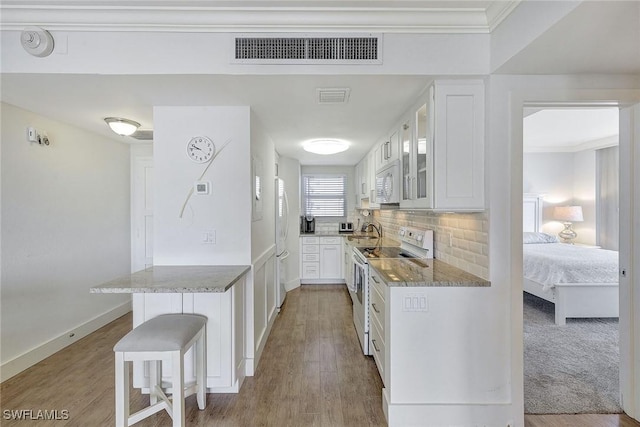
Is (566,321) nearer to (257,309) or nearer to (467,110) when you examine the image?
(467,110)

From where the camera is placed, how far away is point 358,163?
17.6ft

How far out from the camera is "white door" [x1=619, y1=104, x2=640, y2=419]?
1871 mm

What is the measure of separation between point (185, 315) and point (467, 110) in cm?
243

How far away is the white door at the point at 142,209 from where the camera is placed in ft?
12.6

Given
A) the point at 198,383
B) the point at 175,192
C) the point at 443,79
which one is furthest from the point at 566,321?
the point at 175,192

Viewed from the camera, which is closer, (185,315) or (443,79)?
(443,79)

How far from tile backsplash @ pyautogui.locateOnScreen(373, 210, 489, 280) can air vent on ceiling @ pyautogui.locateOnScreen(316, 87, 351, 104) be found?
1.27m

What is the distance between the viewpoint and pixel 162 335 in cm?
170

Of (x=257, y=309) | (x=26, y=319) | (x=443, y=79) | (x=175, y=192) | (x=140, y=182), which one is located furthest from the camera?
(x=140, y=182)

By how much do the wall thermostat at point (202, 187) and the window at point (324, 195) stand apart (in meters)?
3.54

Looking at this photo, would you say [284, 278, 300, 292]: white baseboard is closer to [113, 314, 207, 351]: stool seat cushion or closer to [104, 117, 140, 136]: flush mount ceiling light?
[113, 314, 207, 351]: stool seat cushion

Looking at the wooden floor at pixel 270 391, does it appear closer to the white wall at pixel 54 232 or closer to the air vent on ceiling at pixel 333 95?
the white wall at pixel 54 232

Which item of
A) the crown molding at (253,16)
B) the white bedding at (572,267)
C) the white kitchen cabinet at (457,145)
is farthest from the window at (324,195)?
the crown molding at (253,16)

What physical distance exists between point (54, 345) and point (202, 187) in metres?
2.25
